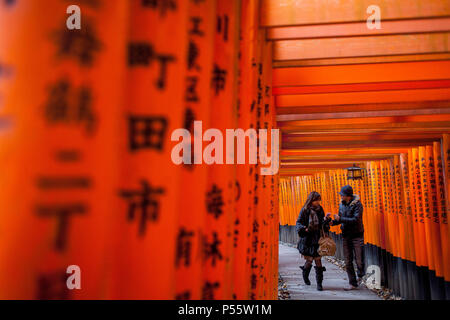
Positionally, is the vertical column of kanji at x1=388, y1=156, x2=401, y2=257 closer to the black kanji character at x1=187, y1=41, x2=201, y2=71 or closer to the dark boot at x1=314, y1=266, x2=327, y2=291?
the dark boot at x1=314, y1=266, x2=327, y2=291

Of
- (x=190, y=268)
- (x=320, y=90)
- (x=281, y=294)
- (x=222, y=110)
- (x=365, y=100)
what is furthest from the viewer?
(x=281, y=294)

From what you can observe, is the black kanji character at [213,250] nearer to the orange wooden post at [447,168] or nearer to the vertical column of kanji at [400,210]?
the orange wooden post at [447,168]

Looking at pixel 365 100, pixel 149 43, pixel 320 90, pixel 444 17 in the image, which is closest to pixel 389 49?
pixel 444 17

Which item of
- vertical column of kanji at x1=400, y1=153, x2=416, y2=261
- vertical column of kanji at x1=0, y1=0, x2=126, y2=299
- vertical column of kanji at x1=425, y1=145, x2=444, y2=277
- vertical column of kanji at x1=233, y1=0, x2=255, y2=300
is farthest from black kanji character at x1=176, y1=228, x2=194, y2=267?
vertical column of kanji at x1=400, y1=153, x2=416, y2=261

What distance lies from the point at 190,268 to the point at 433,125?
6865 mm

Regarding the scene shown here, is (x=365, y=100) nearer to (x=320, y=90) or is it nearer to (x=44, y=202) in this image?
(x=320, y=90)

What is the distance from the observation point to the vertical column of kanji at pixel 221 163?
1572mm

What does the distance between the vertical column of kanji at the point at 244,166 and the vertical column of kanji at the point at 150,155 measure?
1292mm

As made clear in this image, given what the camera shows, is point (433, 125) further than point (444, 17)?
Yes

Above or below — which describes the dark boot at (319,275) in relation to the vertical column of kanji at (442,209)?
below

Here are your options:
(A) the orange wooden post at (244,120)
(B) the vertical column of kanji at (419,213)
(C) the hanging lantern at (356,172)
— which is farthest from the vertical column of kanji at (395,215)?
(A) the orange wooden post at (244,120)

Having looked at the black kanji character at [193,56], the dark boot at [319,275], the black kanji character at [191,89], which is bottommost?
the dark boot at [319,275]

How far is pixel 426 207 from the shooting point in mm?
7562

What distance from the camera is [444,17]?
3.25 metres
